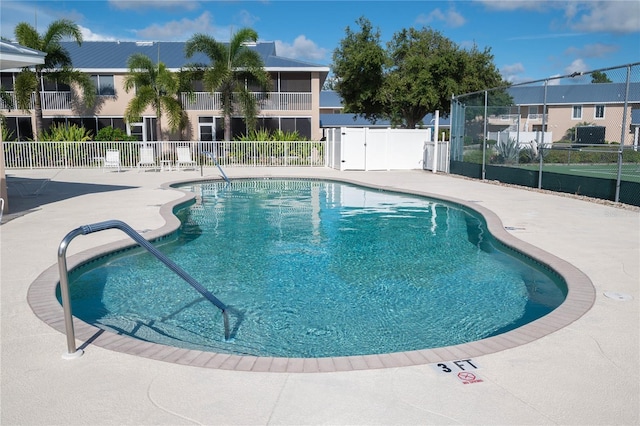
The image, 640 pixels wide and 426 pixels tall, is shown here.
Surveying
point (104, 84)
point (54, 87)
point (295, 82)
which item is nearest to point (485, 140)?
point (295, 82)

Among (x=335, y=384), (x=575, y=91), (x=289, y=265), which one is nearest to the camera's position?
(x=335, y=384)

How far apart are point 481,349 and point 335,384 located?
4.08 ft

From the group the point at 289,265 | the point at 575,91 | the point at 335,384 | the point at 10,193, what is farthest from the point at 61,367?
the point at 575,91

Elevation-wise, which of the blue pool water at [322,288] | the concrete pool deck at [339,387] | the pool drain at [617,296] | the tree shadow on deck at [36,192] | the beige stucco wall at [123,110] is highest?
Answer: the beige stucco wall at [123,110]

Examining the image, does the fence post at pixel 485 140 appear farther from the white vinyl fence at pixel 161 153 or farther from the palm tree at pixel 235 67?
the palm tree at pixel 235 67

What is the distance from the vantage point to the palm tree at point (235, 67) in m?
25.0

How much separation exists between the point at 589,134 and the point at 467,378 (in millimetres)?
20109

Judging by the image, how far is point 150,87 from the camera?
2502 centimetres

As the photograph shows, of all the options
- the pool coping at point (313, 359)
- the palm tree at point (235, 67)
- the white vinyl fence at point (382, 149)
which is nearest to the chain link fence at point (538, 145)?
the white vinyl fence at point (382, 149)

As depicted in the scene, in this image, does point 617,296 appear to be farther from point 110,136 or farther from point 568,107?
point 568,107

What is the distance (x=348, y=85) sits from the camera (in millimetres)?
32562

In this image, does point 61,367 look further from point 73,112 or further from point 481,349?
point 73,112

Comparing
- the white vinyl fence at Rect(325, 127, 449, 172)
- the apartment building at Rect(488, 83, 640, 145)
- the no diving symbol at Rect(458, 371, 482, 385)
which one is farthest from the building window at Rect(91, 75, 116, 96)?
the no diving symbol at Rect(458, 371, 482, 385)

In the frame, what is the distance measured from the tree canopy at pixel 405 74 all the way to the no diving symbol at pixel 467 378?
26.7m
